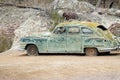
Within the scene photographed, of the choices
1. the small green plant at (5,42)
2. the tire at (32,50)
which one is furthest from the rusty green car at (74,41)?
the small green plant at (5,42)

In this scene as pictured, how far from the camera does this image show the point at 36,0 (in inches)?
1419

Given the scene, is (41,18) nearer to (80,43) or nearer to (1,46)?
(1,46)

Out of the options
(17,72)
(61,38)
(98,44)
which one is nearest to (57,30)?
(61,38)

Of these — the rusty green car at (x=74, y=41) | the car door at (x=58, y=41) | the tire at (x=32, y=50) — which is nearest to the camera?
Result: the rusty green car at (x=74, y=41)

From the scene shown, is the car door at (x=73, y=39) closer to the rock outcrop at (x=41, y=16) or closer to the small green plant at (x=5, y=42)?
the rock outcrop at (x=41, y=16)

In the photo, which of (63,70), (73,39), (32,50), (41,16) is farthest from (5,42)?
(63,70)

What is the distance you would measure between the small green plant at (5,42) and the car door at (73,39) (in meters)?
8.08

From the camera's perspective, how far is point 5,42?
29969 mm

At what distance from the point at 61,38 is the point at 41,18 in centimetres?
873

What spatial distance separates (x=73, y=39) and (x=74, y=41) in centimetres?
11

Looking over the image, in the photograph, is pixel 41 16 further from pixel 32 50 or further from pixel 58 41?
pixel 58 41

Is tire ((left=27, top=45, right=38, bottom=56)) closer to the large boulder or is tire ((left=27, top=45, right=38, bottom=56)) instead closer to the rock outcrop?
the rock outcrop

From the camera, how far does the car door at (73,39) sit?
857 inches

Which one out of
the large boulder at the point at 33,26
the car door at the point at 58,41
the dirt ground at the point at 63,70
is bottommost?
the dirt ground at the point at 63,70
